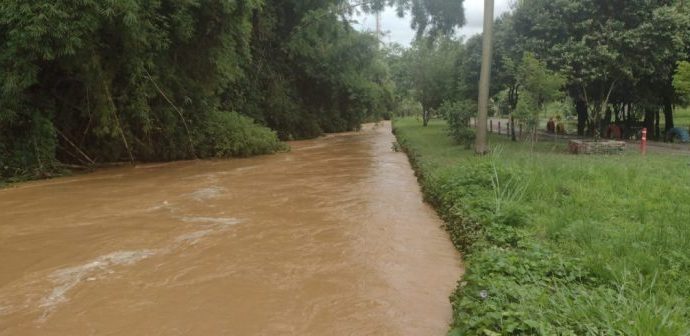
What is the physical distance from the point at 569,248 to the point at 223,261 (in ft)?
13.0

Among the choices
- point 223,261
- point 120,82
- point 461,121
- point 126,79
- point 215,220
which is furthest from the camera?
point 461,121

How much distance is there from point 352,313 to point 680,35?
1735 cm

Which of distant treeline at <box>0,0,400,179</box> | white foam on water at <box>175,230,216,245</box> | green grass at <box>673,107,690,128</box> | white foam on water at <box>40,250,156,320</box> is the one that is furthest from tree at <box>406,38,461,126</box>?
white foam on water at <box>40,250,156,320</box>

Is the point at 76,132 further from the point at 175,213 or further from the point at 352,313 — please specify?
the point at 352,313

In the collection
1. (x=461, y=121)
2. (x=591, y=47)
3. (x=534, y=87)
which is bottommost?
(x=461, y=121)

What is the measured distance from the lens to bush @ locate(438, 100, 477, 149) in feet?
63.9

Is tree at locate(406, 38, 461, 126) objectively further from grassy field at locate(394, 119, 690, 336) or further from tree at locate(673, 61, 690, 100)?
grassy field at locate(394, 119, 690, 336)

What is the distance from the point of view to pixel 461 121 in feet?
64.9

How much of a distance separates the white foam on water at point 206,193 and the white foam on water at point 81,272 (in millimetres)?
3931

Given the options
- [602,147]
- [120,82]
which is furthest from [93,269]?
[602,147]

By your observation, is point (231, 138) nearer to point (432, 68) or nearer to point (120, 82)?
point (120, 82)

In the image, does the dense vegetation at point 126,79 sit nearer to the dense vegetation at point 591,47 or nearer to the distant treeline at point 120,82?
the distant treeline at point 120,82

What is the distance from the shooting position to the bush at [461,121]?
1948 cm

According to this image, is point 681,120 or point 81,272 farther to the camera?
point 681,120
